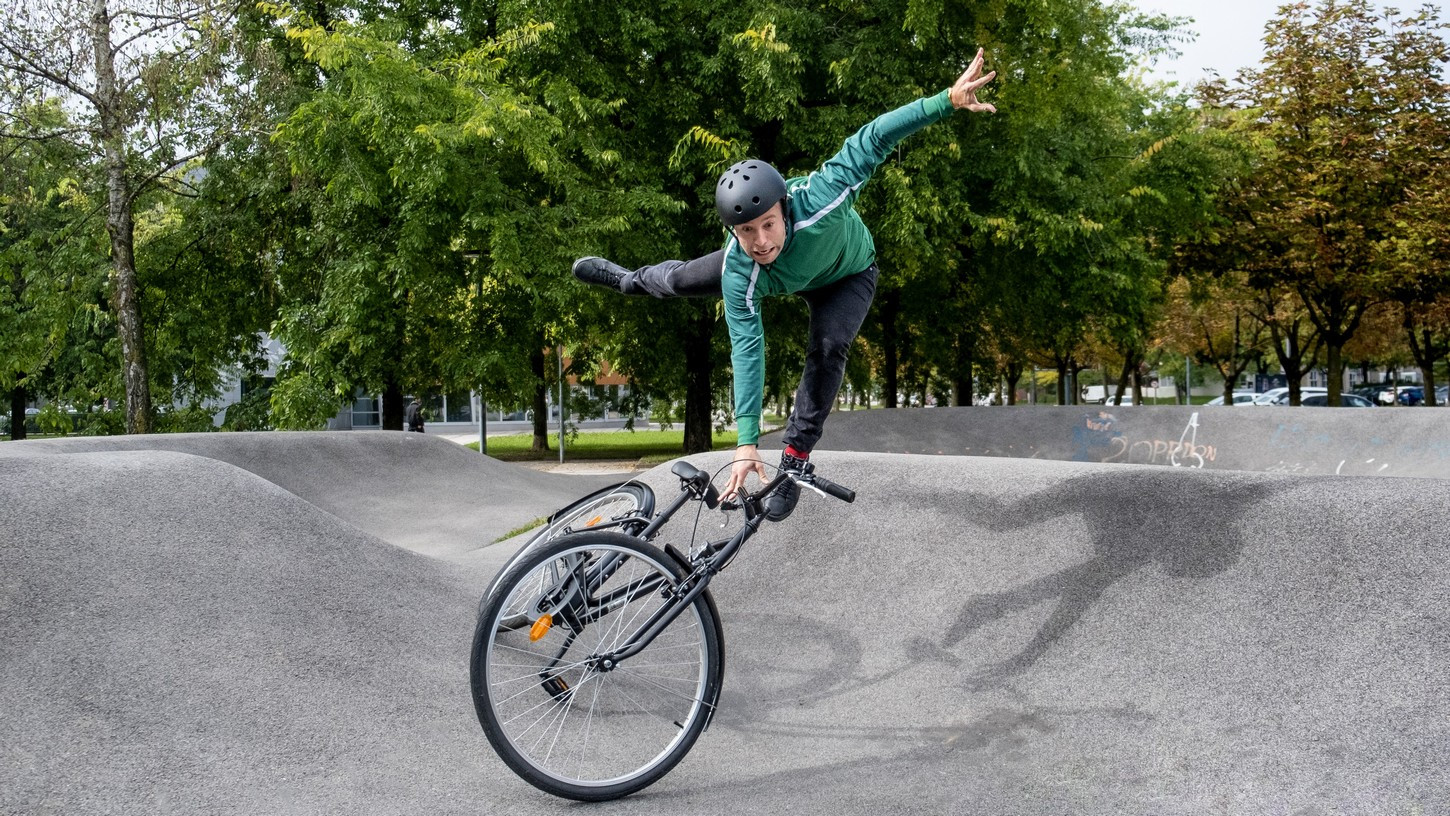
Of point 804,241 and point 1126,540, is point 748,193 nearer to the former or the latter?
point 804,241

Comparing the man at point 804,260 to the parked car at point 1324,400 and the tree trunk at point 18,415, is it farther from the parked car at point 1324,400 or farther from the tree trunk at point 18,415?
the parked car at point 1324,400

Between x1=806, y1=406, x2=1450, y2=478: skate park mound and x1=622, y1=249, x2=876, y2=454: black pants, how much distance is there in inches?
339

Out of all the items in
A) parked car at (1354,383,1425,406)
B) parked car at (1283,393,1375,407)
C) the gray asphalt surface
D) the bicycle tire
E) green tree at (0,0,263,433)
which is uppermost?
green tree at (0,0,263,433)

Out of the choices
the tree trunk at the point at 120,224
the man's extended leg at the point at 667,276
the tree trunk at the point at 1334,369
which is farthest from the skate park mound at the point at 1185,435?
the tree trunk at the point at 120,224

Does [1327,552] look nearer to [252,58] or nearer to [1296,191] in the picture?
[252,58]

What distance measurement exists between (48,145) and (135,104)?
326cm

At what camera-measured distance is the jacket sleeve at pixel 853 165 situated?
4062 mm

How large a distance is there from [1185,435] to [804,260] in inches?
530

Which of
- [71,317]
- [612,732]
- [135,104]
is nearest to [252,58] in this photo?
[135,104]

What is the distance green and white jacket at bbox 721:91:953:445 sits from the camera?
4020mm

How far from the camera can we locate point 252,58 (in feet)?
52.5

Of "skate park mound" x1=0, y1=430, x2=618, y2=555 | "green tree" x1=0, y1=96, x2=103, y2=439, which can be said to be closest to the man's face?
"skate park mound" x1=0, y1=430, x2=618, y2=555

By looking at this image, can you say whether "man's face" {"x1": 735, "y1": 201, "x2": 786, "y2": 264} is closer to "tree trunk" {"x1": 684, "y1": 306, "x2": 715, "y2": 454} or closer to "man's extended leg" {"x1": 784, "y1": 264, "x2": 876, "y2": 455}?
"man's extended leg" {"x1": 784, "y1": 264, "x2": 876, "y2": 455}

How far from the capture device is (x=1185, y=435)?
50.6 feet
